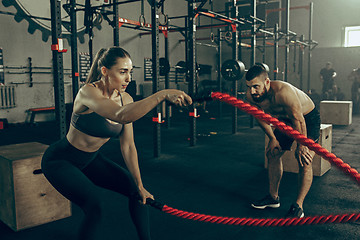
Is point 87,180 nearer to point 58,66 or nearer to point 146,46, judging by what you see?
point 58,66

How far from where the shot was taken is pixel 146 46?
32.0 ft

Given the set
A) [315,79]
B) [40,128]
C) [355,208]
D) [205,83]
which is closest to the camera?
[355,208]

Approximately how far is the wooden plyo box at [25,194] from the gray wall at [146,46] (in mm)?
5068

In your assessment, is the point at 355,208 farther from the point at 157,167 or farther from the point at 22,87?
the point at 22,87

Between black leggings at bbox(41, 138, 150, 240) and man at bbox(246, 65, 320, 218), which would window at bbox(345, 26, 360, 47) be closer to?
man at bbox(246, 65, 320, 218)

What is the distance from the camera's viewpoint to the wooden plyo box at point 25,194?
84.4 inches

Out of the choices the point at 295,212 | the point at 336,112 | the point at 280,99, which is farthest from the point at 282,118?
the point at 336,112

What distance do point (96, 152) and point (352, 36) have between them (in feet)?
42.0

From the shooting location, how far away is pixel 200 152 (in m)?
4.52

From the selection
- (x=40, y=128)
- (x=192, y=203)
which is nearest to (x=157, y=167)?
(x=192, y=203)

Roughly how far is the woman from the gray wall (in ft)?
19.4

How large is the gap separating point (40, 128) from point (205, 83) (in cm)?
615

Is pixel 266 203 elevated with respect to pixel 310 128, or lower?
lower

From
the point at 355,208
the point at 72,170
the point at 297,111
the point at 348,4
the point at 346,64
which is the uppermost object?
the point at 348,4
